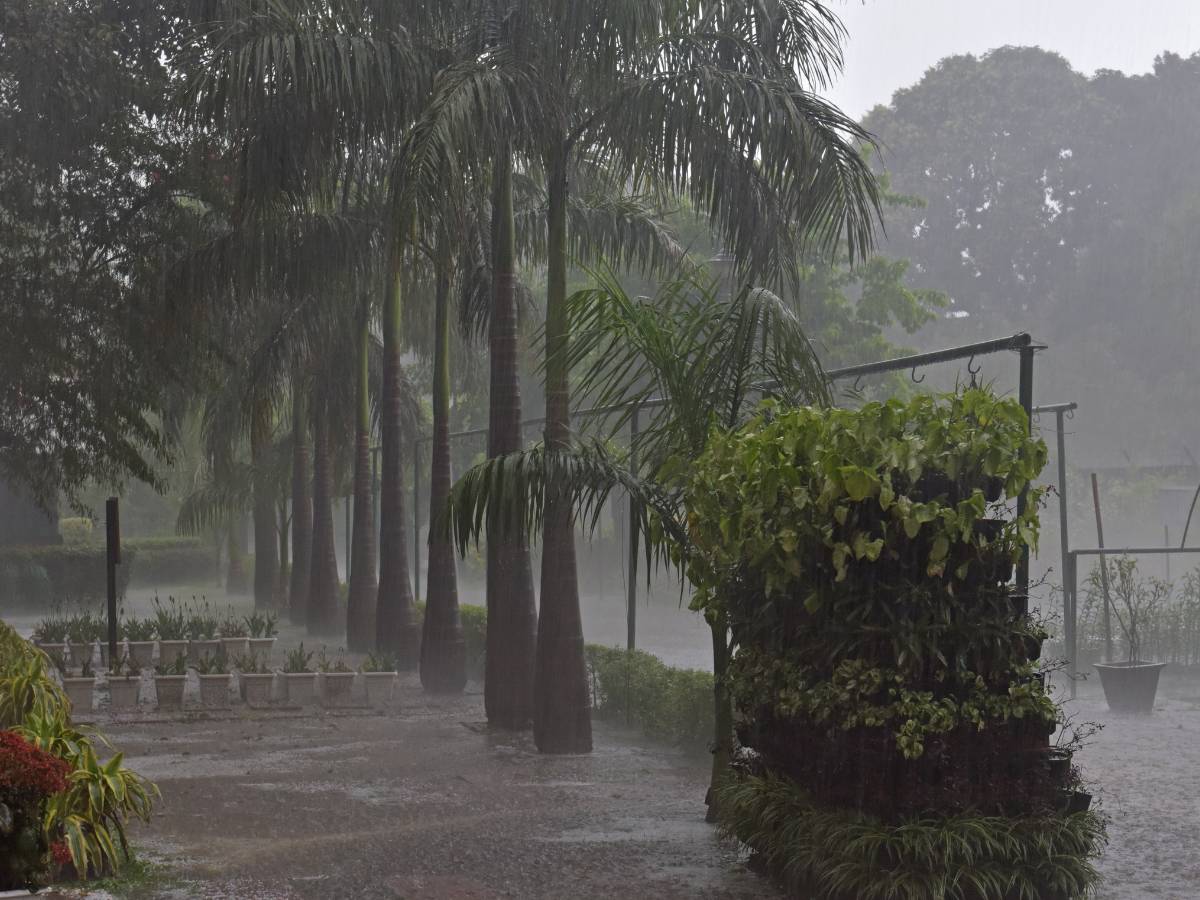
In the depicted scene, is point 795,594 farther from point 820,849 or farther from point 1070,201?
point 1070,201

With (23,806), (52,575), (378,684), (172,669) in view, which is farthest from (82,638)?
(52,575)

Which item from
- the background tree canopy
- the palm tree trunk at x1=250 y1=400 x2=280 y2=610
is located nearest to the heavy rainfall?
the palm tree trunk at x1=250 y1=400 x2=280 y2=610

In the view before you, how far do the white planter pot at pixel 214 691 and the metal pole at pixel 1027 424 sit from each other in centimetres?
887

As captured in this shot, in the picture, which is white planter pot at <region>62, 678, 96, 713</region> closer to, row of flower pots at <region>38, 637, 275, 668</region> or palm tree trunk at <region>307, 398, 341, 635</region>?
row of flower pots at <region>38, 637, 275, 668</region>

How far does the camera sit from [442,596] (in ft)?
46.8

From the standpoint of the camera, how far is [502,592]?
11477mm

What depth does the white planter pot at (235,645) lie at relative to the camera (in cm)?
1598

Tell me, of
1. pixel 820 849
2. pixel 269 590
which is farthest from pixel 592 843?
pixel 269 590

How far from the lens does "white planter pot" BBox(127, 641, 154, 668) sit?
52.2 feet

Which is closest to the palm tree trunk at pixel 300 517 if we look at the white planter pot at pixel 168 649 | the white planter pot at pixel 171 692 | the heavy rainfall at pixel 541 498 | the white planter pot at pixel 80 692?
the heavy rainfall at pixel 541 498

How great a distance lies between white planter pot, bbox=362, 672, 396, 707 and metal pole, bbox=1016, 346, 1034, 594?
833 cm

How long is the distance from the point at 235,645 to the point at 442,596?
3239mm

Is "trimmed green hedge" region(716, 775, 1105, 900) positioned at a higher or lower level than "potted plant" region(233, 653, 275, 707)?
higher

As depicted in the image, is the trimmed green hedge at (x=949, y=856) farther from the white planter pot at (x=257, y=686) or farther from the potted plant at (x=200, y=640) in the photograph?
the potted plant at (x=200, y=640)
